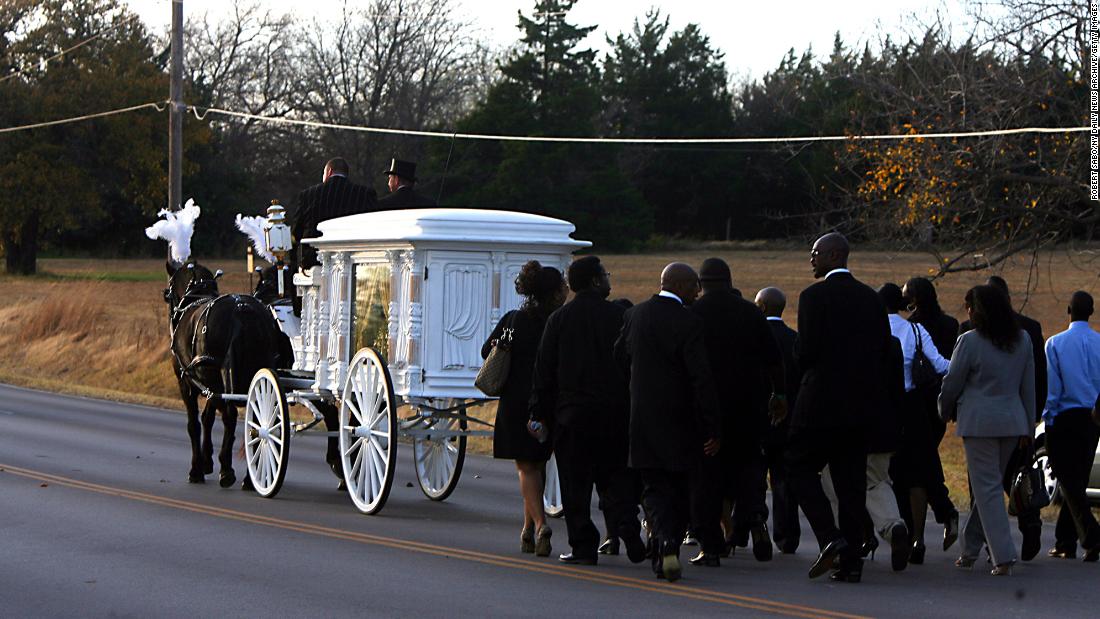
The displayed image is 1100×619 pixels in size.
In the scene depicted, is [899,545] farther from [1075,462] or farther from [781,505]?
[1075,462]

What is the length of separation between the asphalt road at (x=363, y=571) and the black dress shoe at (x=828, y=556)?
0.11 metres

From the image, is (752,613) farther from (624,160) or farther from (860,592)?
(624,160)

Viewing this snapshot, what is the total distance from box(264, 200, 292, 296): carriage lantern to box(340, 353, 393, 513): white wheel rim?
2.77 metres

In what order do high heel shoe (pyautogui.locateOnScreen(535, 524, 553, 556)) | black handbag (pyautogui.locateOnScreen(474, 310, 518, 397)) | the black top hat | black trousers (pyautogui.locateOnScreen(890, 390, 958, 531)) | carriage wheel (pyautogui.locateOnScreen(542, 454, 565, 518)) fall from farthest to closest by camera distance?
1. the black top hat
2. carriage wheel (pyautogui.locateOnScreen(542, 454, 565, 518))
3. black trousers (pyautogui.locateOnScreen(890, 390, 958, 531))
4. black handbag (pyautogui.locateOnScreen(474, 310, 518, 397))
5. high heel shoe (pyautogui.locateOnScreen(535, 524, 553, 556))

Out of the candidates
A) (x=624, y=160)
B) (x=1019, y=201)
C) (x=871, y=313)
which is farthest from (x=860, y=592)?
(x=624, y=160)

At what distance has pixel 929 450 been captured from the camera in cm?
1041

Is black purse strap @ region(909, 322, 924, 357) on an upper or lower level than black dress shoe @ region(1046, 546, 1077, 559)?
upper

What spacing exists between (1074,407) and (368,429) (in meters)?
5.04

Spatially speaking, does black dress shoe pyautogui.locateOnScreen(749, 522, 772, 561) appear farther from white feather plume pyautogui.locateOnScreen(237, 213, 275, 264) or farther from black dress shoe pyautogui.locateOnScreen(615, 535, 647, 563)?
white feather plume pyautogui.locateOnScreen(237, 213, 275, 264)

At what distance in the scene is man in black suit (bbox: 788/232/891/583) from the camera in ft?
30.2

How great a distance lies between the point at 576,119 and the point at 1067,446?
55.6 meters

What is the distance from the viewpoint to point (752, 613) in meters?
8.08

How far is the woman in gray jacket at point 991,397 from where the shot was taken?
9602 mm

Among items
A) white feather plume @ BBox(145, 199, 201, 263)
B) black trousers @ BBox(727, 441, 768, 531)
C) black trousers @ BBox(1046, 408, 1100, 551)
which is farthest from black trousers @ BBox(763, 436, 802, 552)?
white feather plume @ BBox(145, 199, 201, 263)
